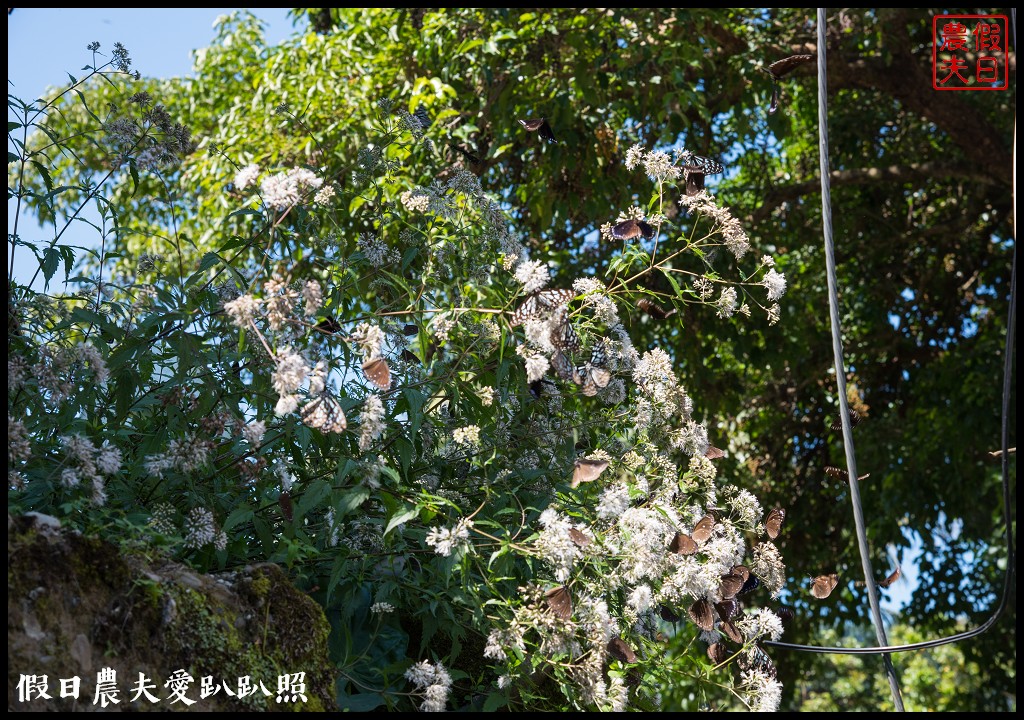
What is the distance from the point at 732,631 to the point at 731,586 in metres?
0.09

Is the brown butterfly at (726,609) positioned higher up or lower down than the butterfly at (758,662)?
higher up

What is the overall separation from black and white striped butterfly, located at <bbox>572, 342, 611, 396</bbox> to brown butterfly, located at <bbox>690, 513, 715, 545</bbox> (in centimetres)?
31

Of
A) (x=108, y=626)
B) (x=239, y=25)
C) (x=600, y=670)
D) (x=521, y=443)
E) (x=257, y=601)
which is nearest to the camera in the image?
(x=108, y=626)

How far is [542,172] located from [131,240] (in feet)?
11.6

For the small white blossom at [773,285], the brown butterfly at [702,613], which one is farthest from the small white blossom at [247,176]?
the brown butterfly at [702,613]

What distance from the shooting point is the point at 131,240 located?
6.75 metres

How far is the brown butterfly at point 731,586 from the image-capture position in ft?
5.74

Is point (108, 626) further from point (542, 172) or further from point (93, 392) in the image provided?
point (542, 172)

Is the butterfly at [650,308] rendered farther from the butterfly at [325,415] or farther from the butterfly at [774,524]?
the butterfly at [325,415]

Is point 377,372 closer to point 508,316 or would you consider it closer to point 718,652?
point 508,316

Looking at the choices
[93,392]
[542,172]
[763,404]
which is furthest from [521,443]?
[763,404]

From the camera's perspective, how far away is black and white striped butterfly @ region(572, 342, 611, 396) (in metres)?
1.67

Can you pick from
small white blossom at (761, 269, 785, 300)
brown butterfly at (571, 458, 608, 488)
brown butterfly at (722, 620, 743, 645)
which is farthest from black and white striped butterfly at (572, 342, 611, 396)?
brown butterfly at (722, 620, 743, 645)

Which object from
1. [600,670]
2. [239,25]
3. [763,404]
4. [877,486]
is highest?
[239,25]
